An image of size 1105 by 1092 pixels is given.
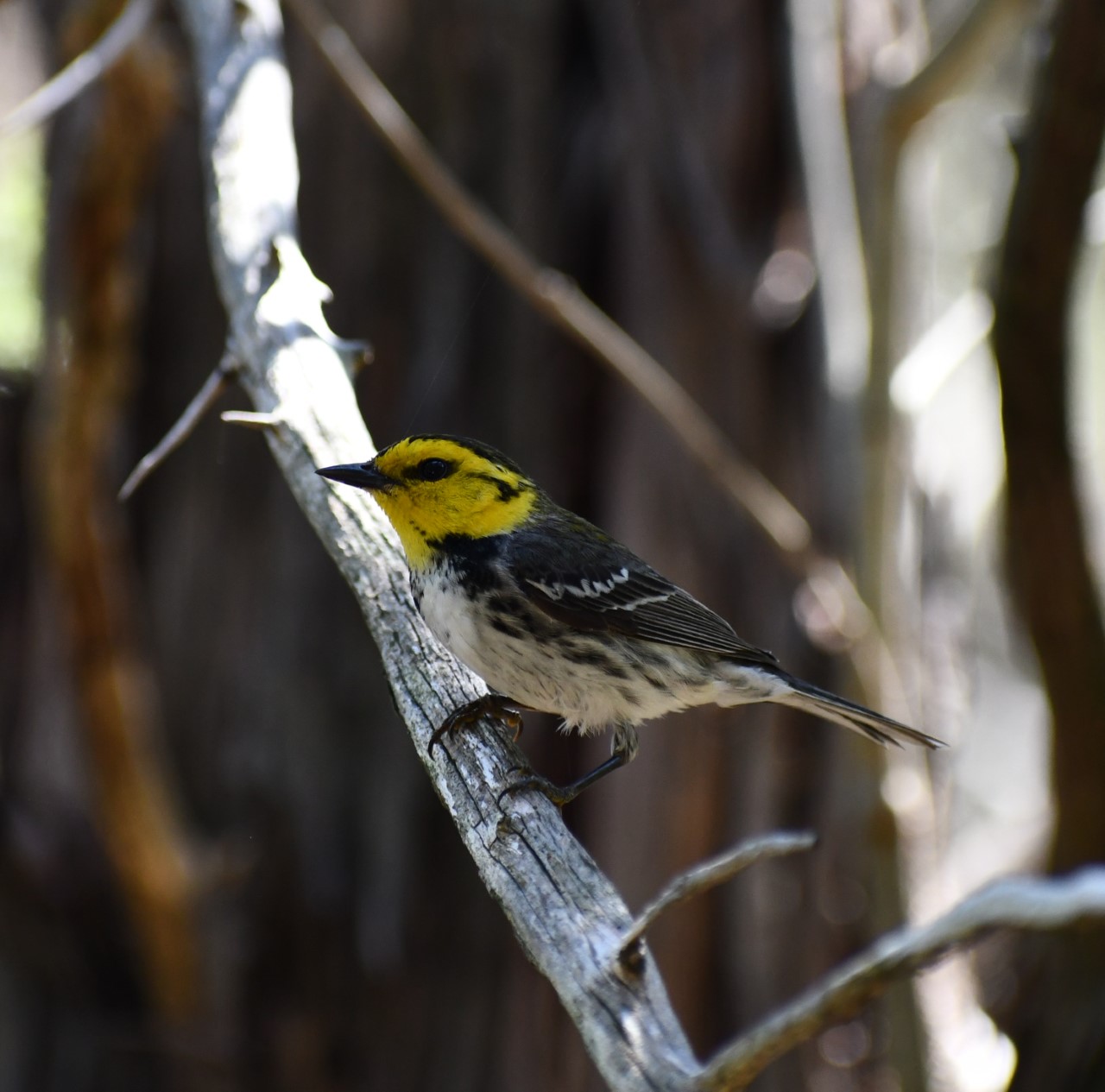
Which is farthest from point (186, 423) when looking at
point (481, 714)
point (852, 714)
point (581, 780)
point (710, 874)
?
point (852, 714)

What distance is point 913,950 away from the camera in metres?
1.44

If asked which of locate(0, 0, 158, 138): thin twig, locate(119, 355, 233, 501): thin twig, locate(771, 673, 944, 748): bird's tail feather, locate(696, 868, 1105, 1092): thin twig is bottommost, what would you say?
locate(771, 673, 944, 748): bird's tail feather

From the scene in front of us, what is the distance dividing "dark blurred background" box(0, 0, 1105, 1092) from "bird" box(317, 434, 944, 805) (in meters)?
1.09

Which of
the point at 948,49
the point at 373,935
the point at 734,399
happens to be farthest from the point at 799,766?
the point at 948,49

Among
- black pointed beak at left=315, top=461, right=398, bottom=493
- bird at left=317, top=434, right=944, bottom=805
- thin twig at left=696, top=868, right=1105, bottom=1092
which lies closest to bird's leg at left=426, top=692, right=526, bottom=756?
bird at left=317, top=434, right=944, bottom=805

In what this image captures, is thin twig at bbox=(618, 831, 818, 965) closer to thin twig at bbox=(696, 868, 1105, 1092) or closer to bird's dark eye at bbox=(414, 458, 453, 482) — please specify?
thin twig at bbox=(696, 868, 1105, 1092)

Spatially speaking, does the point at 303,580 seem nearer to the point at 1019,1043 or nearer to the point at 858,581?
the point at 858,581

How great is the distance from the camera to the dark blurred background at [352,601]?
190 inches

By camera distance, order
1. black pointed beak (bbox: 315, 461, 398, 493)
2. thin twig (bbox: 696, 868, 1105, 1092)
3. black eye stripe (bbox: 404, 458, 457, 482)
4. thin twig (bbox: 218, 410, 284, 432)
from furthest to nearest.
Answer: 1. black eye stripe (bbox: 404, 458, 457, 482)
2. black pointed beak (bbox: 315, 461, 398, 493)
3. thin twig (bbox: 218, 410, 284, 432)
4. thin twig (bbox: 696, 868, 1105, 1092)

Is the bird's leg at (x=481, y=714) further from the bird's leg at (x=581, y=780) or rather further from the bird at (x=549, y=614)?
the bird's leg at (x=581, y=780)

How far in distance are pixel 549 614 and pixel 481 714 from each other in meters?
0.55

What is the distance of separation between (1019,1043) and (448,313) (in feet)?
12.4

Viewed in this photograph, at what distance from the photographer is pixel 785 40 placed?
5.53m

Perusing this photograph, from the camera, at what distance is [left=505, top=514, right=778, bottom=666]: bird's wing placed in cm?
338
